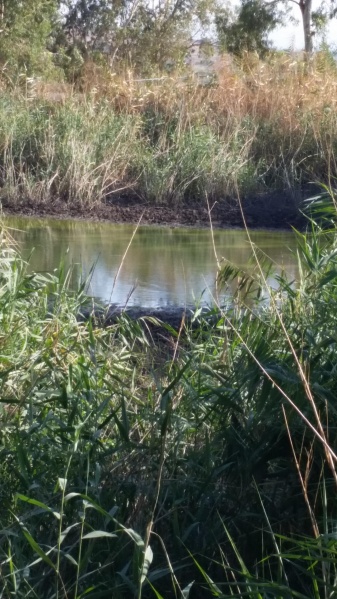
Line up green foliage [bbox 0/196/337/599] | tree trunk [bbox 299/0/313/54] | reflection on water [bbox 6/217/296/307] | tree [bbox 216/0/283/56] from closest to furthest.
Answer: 1. green foliage [bbox 0/196/337/599]
2. reflection on water [bbox 6/217/296/307]
3. tree trunk [bbox 299/0/313/54]
4. tree [bbox 216/0/283/56]

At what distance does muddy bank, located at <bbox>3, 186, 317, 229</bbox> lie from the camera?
12.4 m

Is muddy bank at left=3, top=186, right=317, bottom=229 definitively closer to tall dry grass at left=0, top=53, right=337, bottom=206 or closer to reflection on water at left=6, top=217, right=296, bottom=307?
tall dry grass at left=0, top=53, right=337, bottom=206

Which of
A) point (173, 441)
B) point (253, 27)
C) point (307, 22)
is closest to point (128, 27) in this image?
point (253, 27)

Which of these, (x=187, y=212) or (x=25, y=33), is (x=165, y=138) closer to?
(x=187, y=212)

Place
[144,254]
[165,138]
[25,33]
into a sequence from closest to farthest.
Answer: [144,254] < [165,138] < [25,33]

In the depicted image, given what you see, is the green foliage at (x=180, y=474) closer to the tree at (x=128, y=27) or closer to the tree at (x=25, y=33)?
the tree at (x=25, y=33)

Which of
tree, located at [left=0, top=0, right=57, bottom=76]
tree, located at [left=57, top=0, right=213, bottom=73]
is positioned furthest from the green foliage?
tree, located at [left=57, top=0, right=213, bottom=73]

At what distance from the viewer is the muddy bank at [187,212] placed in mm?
12438

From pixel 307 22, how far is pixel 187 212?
1815 centimetres

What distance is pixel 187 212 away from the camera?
42.0 ft

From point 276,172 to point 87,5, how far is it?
85.2ft

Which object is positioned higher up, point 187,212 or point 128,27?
point 128,27

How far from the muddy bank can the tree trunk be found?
15.7 meters

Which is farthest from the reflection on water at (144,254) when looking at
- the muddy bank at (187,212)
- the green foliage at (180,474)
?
the green foliage at (180,474)
